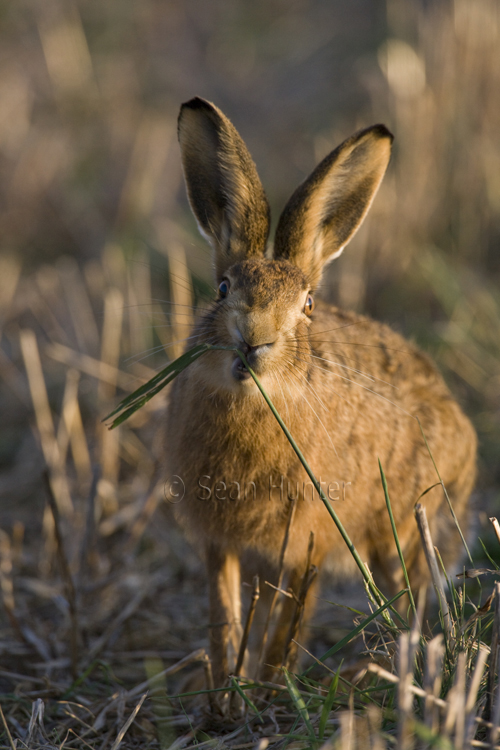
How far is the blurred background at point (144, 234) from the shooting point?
4.73 meters

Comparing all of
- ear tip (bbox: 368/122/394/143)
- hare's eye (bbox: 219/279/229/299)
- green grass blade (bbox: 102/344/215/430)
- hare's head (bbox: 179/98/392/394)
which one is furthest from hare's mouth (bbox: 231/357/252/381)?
ear tip (bbox: 368/122/394/143)

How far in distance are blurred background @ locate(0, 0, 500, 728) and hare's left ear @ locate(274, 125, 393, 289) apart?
1.75 feet

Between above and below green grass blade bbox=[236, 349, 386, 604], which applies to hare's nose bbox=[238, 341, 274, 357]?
above

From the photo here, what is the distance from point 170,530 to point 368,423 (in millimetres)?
1864

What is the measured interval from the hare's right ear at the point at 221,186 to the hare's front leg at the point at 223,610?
1307 millimetres

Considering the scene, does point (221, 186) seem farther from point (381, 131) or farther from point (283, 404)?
point (283, 404)

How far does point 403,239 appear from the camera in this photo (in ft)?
21.9

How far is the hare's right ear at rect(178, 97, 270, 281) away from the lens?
3.17 m

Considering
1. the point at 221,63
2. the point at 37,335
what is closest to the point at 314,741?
the point at 37,335

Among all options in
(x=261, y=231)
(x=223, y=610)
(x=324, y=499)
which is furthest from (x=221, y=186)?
(x=223, y=610)

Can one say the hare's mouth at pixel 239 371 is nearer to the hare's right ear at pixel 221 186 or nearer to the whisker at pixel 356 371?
the whisker at pixel 356 371

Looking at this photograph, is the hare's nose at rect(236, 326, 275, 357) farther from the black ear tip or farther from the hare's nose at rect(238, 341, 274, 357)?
the black ear tip

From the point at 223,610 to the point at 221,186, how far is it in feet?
6.29

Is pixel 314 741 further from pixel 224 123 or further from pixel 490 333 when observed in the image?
pixel 490 333
